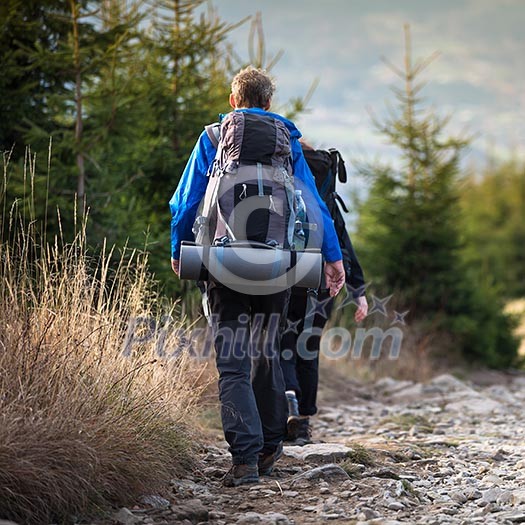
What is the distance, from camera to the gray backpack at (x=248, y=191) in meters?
4.39

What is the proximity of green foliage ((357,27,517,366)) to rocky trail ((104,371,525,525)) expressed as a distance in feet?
25.6

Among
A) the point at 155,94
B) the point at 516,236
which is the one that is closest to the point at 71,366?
the point at 155,94

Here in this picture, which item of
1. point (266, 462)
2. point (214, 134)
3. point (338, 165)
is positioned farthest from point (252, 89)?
point (266, 462)

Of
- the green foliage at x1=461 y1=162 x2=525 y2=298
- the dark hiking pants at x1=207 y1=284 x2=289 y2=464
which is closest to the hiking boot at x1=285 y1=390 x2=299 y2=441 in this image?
the dark hiking pants at x1=207 y1=284 x2=289 y2=464

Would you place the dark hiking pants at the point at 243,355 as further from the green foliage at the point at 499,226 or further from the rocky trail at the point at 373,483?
the green foliage at the point at 499,226

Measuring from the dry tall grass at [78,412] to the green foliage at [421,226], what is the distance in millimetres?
10733

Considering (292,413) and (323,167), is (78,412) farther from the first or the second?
(323,167)

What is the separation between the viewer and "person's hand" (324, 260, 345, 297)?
4797 millimetres

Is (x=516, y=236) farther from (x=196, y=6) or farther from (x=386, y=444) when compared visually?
(x=386, y=444)

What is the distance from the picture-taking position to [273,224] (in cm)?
444

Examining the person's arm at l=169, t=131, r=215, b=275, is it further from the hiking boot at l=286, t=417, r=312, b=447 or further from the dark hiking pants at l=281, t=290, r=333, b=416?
the hiking boot at l=286, t=417, r=312, b=447

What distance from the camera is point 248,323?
179 inches

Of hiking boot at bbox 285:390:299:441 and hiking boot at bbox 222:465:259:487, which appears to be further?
hiking boot at bbox 285:390:299:441

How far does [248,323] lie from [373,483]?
1125 millimetres
